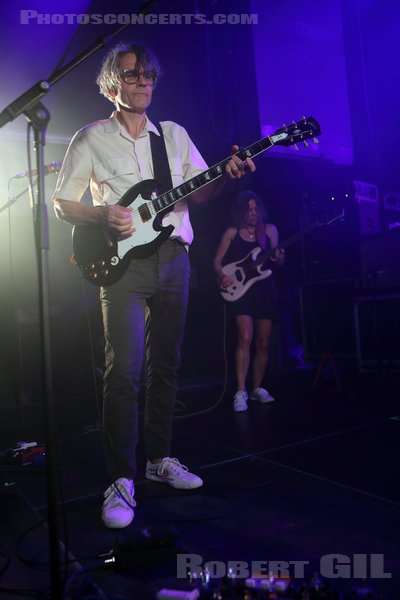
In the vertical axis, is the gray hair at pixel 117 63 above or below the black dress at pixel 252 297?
above

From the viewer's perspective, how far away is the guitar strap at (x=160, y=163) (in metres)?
2.28

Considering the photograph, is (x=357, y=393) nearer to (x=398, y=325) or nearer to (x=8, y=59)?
(x=398, y=325)

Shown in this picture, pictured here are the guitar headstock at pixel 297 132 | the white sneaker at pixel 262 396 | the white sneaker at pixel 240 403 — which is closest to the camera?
the guitar headstock at pixel 297 132

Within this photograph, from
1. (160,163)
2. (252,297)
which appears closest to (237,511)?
(160,163)

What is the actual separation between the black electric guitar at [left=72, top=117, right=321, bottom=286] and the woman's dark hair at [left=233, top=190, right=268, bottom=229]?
2096mm

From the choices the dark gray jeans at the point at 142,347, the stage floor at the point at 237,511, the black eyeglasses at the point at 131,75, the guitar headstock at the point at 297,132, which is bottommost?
the stage floor at the point at 237,511

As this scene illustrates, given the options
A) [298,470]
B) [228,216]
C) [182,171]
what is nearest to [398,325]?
[228,216]

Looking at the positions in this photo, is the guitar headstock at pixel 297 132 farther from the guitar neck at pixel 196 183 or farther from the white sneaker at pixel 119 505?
the white sneaker at pixel 119 505

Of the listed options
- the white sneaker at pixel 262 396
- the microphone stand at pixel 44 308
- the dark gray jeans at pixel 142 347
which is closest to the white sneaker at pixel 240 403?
the white sneaker at pixel 262 396

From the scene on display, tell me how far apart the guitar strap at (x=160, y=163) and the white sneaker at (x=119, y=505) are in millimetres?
1210

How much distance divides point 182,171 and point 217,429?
6.13 feet

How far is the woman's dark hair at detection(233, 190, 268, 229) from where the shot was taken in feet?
14.4

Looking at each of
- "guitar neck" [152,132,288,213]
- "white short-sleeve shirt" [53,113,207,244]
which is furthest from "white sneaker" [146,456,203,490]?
"guitar neck" [152,132,288,213]

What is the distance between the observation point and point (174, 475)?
2.30 meters
